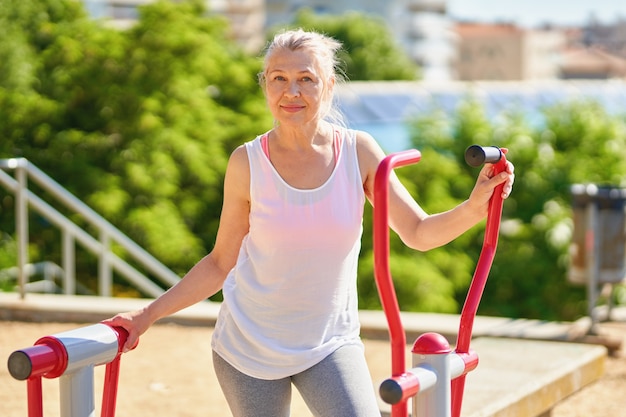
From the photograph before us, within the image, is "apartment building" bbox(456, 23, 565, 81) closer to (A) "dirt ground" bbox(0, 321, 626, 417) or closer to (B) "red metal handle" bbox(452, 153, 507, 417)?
(A) "dirt ground" bbox(0, 321, 626, 417)

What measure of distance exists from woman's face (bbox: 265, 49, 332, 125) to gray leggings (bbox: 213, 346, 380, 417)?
54 cm

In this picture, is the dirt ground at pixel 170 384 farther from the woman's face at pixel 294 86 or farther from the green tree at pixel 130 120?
the green tree at pixel 130 120

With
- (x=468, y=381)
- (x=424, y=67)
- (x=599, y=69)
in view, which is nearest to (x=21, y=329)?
(x=468, y=381)

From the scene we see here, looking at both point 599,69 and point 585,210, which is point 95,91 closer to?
point 585,210

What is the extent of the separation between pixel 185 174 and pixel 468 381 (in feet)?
37.1

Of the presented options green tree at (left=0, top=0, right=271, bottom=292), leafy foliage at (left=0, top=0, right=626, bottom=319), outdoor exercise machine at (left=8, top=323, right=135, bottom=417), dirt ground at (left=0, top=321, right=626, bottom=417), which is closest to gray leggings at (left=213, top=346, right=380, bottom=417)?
outdoor exercise machine at (left=8, top=323, right=135, bottom=417)

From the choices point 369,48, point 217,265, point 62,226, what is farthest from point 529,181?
point 369,48

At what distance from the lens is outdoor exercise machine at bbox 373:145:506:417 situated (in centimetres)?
209

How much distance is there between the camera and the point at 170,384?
5.47m

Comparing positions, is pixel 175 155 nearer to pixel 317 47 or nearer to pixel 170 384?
pixel 170 384

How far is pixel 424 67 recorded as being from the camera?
111 meters

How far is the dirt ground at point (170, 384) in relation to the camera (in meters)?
5.01

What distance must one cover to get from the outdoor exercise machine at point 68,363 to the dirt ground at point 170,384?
2.49 meters

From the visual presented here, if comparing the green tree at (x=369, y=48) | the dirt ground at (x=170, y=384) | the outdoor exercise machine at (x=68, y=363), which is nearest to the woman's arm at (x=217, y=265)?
the outdoor exercise machine at (x=68, y=363)
